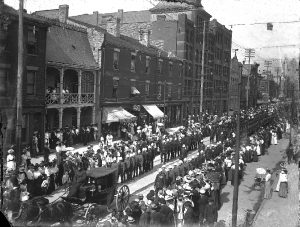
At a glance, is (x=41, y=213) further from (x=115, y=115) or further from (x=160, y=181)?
(x=115, y=115)

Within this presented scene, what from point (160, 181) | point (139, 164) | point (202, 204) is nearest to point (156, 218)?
point (202, 204)

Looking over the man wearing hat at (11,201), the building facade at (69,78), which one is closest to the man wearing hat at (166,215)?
the man wearing hat at (11,201)

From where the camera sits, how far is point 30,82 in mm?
20766

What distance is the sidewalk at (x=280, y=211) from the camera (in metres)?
12.8

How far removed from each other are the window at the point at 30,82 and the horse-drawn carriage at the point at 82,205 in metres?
10.4

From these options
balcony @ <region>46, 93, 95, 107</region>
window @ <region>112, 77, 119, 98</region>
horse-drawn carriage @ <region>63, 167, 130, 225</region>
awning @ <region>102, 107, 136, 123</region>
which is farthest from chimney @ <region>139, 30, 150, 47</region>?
horse-drawn carriage @ <region>63, 167, 130, 225</region>

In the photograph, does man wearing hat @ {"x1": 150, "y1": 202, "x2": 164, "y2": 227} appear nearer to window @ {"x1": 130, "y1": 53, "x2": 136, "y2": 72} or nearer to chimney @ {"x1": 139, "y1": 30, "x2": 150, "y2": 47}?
window @ {"x1": 130, "y1": 53, "x2": 136, "y2": 72}

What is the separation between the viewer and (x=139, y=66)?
114 ft

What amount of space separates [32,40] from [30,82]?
2.52 meters

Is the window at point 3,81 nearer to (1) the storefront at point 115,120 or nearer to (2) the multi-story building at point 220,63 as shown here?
(1) the storefront at point 115,120

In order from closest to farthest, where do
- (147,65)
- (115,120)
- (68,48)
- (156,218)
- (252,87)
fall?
(156,218) → (68,48) → (115,120) → (147,65) → (252,87)

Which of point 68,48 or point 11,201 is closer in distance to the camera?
point 11,201

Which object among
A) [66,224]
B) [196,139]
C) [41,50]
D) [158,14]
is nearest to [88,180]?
[66,224]

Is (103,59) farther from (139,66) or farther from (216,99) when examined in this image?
(216,99)
